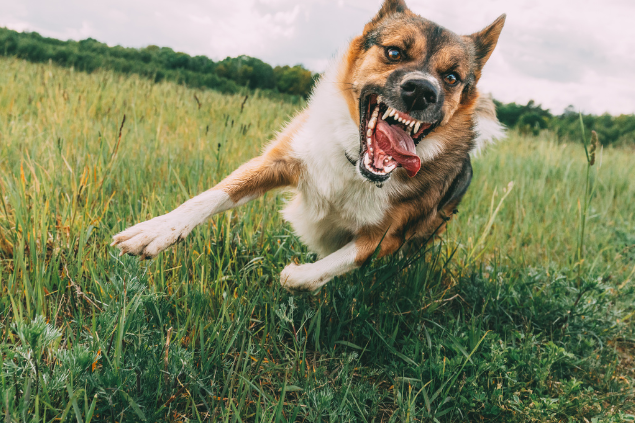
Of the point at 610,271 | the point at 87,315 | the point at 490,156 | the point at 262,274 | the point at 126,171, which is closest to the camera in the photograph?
the point at 87,315

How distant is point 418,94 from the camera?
85.7 inches

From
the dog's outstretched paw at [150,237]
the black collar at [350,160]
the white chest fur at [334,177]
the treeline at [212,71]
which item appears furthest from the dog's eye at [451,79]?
the treeline at [212,71]

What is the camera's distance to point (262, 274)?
2.48 metres

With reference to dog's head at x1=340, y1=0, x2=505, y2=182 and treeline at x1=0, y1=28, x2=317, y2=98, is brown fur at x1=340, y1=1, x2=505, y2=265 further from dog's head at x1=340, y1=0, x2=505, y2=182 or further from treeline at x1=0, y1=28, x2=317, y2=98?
treeline at x1=0, y1=28, x2=317, y2=98

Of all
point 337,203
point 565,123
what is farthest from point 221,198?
point 565,123

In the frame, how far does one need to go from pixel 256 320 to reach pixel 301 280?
0.34 metres

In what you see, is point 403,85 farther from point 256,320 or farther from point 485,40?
point 256,320

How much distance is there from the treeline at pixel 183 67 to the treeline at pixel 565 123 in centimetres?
625

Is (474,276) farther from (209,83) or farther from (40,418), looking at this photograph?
(209,83)

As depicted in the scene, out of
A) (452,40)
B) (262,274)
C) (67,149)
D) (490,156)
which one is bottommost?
(262,274)

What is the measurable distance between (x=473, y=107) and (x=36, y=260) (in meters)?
2.82

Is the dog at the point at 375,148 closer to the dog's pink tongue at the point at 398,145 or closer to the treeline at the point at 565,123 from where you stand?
the dog's pink tongue at the point at 398,145

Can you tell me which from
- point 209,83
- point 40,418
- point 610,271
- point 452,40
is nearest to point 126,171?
point 40,418

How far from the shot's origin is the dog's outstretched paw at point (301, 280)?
2.19 m
